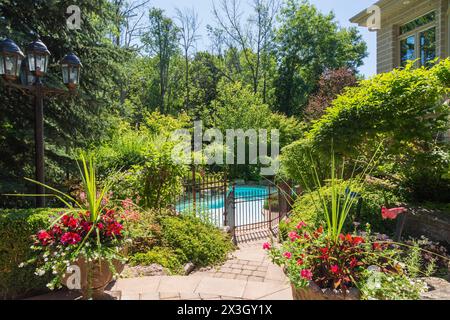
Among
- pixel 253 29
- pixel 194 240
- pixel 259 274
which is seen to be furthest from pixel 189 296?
pixel 253 29

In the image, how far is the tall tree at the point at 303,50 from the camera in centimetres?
2150

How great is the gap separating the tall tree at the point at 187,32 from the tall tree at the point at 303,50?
20.0ft

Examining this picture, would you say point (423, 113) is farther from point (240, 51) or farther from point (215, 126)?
point (240, 51)

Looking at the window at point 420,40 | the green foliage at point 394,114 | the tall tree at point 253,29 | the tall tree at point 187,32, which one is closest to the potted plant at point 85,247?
the green foliage at point 394,114

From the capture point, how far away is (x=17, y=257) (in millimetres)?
3020

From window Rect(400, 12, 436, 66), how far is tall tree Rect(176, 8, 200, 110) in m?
16.5

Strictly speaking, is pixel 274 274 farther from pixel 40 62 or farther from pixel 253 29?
pixel 253 29

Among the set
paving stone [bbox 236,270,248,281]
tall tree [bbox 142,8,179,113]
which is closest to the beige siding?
paving stone [bbox 236,270,248,281]

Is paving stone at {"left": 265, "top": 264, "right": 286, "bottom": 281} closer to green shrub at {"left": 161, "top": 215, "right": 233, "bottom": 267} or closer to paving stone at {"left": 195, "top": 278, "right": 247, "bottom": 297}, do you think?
green shrub at {"left": 161, "top": 215, "right": 233, "bottom": 267}

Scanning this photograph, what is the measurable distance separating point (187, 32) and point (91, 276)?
23.3m

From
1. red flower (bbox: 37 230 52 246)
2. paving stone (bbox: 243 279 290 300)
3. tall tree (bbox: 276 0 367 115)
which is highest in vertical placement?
tall tree (bbox: 276 0 367 115)

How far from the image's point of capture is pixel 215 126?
1847 centimetres

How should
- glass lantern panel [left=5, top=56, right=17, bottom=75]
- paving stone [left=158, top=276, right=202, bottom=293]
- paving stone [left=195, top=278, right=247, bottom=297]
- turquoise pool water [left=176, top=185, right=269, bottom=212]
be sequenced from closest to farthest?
paving stone [left=195, top=278, right=247, bottom=297], paving stone [left=158, top=276, right=202, bottom=293], glass lantern panel [left=5, top=56, right=17, bottom=75], turquoise pool water [left=176, top=185, right=269, bottom=212]

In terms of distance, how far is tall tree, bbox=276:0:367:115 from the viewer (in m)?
21.5
